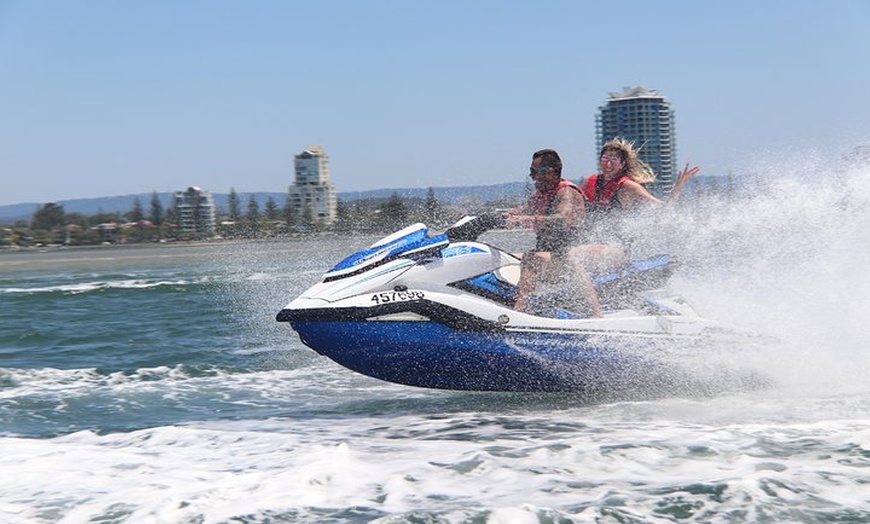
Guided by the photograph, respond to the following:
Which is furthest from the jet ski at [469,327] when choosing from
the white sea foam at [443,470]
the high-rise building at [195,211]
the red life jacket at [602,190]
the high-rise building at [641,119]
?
the high-rise building at [195,211]

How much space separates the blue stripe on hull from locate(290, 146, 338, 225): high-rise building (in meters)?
59.2

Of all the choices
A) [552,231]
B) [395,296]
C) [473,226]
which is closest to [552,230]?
[552,231]

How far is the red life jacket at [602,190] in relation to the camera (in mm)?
7051

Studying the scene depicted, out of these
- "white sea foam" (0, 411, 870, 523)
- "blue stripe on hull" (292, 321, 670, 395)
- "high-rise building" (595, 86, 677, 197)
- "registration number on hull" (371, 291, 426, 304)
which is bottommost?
"white sea foam" (0, 411, 870, 523)

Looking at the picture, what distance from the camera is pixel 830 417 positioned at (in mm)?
5523

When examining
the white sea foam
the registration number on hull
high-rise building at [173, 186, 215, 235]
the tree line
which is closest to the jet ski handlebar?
the registration number on hull

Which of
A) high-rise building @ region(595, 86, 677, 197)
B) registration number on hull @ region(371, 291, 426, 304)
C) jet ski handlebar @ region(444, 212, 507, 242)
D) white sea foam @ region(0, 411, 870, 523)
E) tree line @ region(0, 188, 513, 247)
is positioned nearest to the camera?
white sea foam @ region(0, 411, 870, 523)

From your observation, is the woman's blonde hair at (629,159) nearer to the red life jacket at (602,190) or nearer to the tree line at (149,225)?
the red life jacket at (602,190)

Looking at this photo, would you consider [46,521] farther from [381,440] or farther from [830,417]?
[830,417]

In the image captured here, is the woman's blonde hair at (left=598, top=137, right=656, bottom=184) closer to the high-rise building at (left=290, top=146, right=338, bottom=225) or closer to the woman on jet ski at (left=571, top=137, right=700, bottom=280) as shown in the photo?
the woman on jet ski at (left=571, top=137, right=700, bottom=280)

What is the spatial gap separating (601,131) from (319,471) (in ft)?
67.0

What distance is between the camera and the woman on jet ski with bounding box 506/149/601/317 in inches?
259

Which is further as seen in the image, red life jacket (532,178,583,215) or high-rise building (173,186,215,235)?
high-rise building (173,186,215,235)

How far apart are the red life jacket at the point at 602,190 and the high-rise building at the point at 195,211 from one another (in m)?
82.3
